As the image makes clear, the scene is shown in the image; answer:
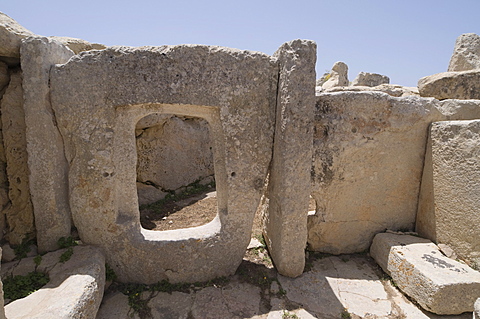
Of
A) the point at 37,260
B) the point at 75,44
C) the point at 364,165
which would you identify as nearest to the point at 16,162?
the point at 37,260

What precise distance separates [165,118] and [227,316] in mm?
4034

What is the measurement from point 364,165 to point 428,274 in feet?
4.08

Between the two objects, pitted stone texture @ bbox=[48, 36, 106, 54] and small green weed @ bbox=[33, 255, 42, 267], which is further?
pitted stone texture @ bbox=[48, 36, 106, 54]

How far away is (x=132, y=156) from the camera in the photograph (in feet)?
8.99

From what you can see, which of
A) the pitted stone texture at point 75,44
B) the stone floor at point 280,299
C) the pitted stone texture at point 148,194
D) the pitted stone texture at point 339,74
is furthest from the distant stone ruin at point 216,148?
the pitted stone texture at point 339,74

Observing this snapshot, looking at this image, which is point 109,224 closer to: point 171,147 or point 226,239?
point 226,239

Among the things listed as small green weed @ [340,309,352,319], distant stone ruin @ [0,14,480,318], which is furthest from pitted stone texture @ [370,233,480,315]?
small green weed @ [340,309,352,319]

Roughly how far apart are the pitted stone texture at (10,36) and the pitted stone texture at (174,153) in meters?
3.07

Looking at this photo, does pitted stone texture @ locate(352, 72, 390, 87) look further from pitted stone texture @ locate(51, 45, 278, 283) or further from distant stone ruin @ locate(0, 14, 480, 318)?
pitted stone texture @ locate(51, 45, 278, 283)

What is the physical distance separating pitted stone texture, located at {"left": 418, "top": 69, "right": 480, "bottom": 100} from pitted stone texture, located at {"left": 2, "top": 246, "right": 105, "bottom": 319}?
5557mm

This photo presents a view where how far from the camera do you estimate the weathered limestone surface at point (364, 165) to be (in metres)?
3.11

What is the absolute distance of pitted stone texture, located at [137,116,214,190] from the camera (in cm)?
554

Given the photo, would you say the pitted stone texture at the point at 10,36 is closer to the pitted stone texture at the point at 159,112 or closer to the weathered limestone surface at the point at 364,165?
the pitted stone texture at the point at 159,112

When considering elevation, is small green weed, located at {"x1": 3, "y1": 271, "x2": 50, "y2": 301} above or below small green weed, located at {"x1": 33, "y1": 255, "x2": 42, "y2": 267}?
below
